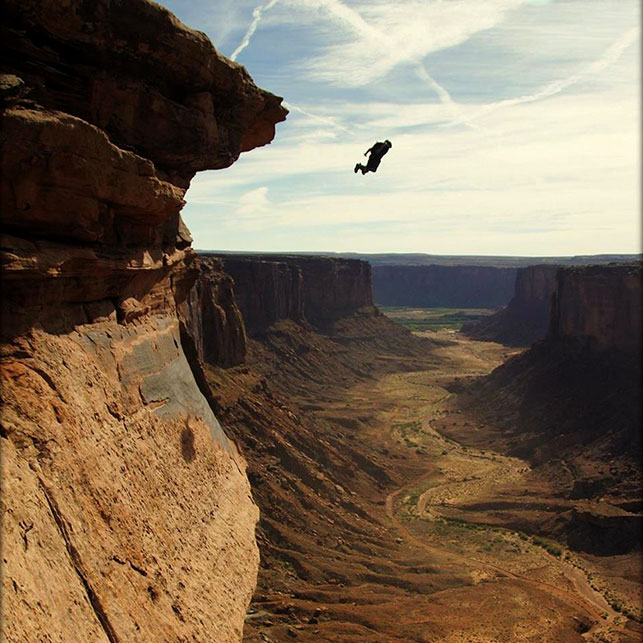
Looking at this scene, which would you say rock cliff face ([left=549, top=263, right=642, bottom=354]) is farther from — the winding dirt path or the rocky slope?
the winding dirt path

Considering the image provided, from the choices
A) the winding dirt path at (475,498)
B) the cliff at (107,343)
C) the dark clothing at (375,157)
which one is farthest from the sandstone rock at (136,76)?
the winding dirt path at (475,498)

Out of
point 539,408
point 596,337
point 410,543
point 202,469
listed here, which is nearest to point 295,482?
point 410,543

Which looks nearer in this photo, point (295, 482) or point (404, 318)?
point (295, 482)

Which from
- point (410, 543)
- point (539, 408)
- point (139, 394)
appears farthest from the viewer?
point (539, 408)

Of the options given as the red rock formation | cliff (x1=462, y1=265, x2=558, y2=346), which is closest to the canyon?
the red rock formation

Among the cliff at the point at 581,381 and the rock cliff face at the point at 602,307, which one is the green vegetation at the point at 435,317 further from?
the rock cliff face at the point at 602,307

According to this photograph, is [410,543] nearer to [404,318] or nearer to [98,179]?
[98,179]

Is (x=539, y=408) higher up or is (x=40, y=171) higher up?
(x=40, y=171)
